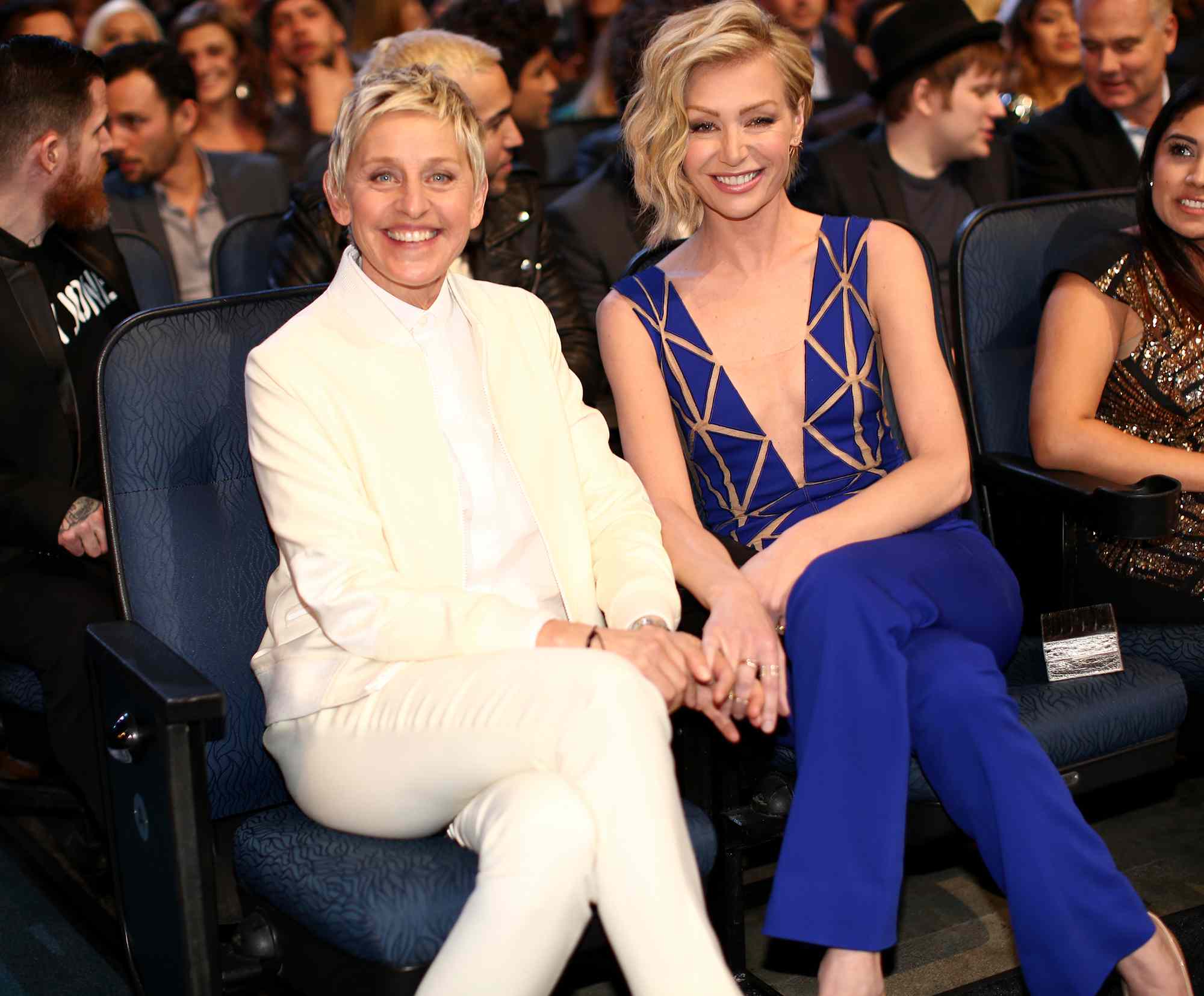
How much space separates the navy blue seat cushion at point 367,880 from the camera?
62.3 inches

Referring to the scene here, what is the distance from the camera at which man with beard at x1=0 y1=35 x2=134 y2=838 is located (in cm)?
222

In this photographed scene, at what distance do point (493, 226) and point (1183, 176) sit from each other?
1.48m

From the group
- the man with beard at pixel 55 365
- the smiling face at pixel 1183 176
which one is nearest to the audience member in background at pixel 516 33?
the man with beard at pixel 55 365

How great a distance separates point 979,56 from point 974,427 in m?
1.62

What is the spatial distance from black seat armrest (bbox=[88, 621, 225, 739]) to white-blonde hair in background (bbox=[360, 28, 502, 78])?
1699 mm

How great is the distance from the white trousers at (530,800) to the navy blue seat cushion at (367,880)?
0.03m

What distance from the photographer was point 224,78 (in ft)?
16.2

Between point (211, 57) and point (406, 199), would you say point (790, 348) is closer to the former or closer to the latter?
point (406, 199)

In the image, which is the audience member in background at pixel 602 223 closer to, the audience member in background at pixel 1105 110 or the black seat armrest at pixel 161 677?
the audience member in background at pixel 1105 110

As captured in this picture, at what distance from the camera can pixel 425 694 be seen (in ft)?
5.73

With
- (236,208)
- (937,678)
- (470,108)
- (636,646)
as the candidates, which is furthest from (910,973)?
(236,208)

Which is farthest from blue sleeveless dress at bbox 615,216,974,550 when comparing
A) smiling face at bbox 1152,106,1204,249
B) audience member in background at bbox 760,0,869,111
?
audience member in background at bbox 760,0,869,111

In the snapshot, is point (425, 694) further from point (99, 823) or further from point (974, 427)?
point (974, 427)

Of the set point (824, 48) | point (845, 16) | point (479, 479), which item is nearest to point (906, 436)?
point (479, 479)
